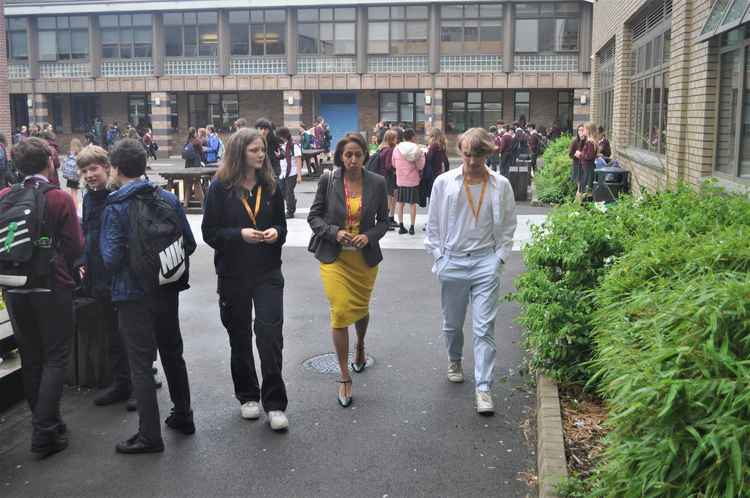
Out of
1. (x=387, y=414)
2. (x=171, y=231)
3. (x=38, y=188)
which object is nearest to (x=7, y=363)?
(x=38, y=188)

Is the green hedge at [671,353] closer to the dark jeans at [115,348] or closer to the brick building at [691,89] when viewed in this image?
the brick building at [691,89]

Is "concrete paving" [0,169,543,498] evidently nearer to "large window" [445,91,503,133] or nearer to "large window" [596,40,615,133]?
"large window" [596,40,615,133]

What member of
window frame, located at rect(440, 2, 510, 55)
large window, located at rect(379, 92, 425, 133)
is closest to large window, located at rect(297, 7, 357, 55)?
large window, located at rect(379, 92, 425, 133)

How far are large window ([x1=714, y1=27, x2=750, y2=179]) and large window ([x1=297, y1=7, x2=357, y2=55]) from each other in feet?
115

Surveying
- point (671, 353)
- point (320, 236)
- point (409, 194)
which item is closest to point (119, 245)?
point (320, 236)

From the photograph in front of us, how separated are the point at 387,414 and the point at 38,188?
2.76 meters

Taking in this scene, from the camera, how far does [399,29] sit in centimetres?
4262

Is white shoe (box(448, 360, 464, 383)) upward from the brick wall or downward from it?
downward

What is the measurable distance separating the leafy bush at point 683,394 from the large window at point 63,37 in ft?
156

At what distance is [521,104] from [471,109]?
261 centimetres

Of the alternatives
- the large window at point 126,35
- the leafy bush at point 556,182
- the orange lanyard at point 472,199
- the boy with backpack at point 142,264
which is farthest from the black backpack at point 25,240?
the large window at point 126,35

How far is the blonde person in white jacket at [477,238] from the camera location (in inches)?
224

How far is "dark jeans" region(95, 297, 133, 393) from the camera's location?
611cm

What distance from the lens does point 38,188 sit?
5246 millimetres
